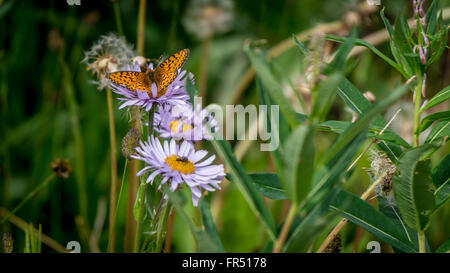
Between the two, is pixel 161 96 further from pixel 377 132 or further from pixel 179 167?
pixel 377 132

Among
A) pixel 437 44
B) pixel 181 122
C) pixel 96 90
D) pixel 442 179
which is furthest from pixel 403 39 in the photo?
pixel 96 90

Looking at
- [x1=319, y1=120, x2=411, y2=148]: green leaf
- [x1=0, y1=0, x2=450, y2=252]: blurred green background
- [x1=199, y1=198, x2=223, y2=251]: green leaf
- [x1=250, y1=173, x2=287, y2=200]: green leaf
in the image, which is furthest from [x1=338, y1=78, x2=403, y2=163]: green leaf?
[x1=0, y1=0, x2=450, y2=252]: blurred green background

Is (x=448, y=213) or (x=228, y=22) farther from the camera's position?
(x=228, y=22)

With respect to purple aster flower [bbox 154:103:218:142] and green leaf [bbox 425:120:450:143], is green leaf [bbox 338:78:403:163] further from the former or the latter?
purple aster flower [bbox 154:103:218:142]

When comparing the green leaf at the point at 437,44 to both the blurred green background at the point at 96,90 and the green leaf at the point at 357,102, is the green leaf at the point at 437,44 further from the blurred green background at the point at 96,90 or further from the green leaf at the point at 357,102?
the blurred green background at the point at 96,90

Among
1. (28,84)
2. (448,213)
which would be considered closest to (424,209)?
(448,213)
